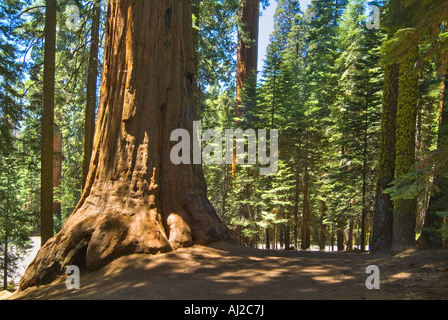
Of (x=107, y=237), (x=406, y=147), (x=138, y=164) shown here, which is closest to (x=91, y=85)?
(x=138, y=164)

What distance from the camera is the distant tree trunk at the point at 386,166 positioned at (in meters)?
9.02

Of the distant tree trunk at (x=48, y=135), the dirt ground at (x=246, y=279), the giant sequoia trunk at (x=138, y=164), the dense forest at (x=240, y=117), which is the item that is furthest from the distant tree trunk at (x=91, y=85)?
the dirt ground at (x=246, y=279)

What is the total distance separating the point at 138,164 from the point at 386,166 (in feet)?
21.1

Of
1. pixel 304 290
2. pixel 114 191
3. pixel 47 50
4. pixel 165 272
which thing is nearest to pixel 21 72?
pixel 47 50

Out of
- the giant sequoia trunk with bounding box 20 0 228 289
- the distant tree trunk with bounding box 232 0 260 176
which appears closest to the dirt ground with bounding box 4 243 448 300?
the giant sequoia trunk with bounding box 20 0 228 289

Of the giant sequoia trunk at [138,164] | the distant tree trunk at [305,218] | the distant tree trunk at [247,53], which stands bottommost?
the distant tree trunk at [305,218]

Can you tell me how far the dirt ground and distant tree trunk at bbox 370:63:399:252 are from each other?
6.53 feet

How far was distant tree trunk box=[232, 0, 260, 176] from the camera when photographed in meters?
19.3

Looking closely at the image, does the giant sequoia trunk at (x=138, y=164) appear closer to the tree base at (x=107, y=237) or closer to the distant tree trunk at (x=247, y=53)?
the tree base at (x=107, y=237)

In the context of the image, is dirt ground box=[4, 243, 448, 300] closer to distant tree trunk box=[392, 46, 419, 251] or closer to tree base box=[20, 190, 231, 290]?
tree base box=[20, 190, 231, 290]

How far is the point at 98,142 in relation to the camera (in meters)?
7.61

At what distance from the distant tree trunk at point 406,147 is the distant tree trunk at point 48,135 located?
33.2 feet

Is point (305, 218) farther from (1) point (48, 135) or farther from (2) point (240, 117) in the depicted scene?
(1) point (48, 135)

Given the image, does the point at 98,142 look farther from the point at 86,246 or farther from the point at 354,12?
the point at 354,12
